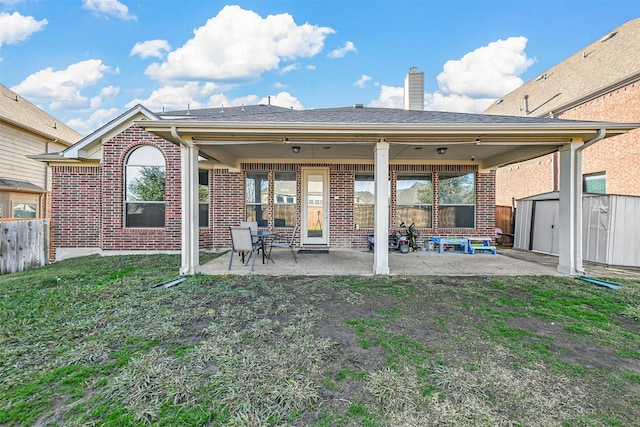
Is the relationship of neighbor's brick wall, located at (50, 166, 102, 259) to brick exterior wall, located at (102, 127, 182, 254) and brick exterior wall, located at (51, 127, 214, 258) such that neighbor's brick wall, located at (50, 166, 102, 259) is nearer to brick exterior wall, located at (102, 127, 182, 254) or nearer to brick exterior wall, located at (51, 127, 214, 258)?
brick exterior wall, located at (51, 127, 214, 258)

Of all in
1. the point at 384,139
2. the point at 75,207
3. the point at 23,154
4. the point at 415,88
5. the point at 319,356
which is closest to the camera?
the point at 319,356

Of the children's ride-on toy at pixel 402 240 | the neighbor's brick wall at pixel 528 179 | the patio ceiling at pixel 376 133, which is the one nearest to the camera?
the patio ceiling at pixel 376 133

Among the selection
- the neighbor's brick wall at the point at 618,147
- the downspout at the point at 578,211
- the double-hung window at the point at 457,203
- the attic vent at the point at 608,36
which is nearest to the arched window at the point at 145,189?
the double-hung window at the point at 457,203

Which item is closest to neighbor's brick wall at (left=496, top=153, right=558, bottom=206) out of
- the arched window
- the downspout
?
the downspout

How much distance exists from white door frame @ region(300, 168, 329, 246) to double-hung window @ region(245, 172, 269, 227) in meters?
1.11

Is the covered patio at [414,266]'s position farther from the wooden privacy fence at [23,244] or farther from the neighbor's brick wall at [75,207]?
the wooden privacy fence at [23,244]

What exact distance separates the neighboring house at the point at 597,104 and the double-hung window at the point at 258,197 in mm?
9392

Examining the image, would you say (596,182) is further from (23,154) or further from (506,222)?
(23,154)

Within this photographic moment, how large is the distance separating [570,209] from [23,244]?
11.7 m

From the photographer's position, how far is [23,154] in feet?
35.4

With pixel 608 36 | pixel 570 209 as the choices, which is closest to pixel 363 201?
pixel 570 209

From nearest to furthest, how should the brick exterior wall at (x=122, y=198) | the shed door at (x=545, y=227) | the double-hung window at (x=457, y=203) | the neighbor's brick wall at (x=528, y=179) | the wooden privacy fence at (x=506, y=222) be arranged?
the brick exterior wall at (x=122, y=198)
the shed door at (x=545, y=227)
the double-hung window at (x=457, y=203)
the wooden privacy fence at (x=506, y=222)
the neighbor's brick wall at (x=528, y=179)

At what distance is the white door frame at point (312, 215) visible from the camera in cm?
849

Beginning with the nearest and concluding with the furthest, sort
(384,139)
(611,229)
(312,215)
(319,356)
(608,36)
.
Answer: (319,356)
(384,139)
(611,229)
(312,215)
(608,36)
